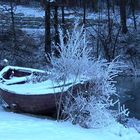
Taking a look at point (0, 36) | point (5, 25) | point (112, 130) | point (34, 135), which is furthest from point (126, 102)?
point (5, 25)

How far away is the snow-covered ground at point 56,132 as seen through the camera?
423 inches

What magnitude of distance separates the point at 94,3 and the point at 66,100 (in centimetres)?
3583

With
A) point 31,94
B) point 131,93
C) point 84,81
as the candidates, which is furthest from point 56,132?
point 131,93

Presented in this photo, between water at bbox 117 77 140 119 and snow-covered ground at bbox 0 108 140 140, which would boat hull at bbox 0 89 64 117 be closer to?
snow-covered ground at bbox 0 108 140 140

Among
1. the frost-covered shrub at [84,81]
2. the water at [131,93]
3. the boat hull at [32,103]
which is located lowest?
the water at [131,93]

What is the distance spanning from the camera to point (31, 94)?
612 inches

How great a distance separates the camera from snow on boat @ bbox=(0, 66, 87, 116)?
585 inches

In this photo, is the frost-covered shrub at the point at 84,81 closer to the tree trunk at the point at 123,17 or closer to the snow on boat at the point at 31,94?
the snow on boat at the point at 31,94

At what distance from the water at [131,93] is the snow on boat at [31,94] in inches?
200

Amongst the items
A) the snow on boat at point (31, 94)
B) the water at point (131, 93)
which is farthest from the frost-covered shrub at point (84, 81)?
the water at point (131, 93)

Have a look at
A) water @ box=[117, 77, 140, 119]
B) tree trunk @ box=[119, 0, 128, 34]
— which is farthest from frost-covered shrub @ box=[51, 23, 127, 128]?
tree trunk @ box=[119, 0, 128, 34]

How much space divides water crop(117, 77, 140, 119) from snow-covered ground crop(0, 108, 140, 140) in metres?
6.91

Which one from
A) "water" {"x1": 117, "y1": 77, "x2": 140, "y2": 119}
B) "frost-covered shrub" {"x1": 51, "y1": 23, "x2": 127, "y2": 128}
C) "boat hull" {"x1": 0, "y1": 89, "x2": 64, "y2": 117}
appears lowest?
"water" {"x1": 117, "y1": 77, "x2": 140, "y2": 119}

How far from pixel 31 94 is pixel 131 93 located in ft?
35.2
